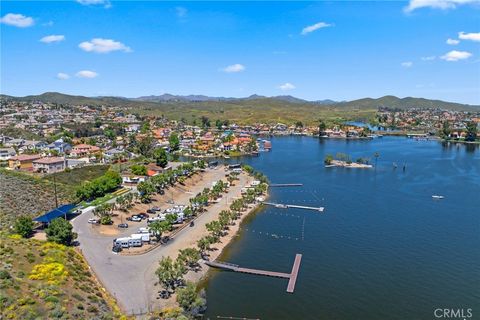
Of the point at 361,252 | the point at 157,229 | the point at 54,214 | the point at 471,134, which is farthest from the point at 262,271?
the point at 471,134

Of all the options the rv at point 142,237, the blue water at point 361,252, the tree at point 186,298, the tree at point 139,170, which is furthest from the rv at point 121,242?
the tree at point 139,170

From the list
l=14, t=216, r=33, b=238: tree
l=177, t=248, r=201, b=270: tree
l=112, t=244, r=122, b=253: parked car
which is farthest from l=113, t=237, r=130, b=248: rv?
l=14, t=216, r=33, b=238: tree

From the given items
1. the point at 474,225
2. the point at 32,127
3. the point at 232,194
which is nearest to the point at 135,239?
the point at 232,194

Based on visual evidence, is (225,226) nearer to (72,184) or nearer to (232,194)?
(232,194)

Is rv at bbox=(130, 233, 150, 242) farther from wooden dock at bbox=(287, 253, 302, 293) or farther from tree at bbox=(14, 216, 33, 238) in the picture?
wooden dock at bbox=(287, 253, 302, 293)

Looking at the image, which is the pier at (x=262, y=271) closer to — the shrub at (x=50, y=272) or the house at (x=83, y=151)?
the shrub at (x=50, y=272)

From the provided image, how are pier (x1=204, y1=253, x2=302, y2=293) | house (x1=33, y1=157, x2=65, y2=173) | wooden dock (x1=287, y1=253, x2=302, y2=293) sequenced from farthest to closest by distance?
house (x1=33, y1=157, x2=65, y2=173), pier (x1=204, y1=253, x2=302, y2=293), wooden dock (x1=287, y1=253, x2=302, y2=293)

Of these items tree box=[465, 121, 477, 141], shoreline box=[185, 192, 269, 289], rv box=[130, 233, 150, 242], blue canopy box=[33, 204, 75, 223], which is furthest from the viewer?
tree box=[465, 121, 477, 141]
